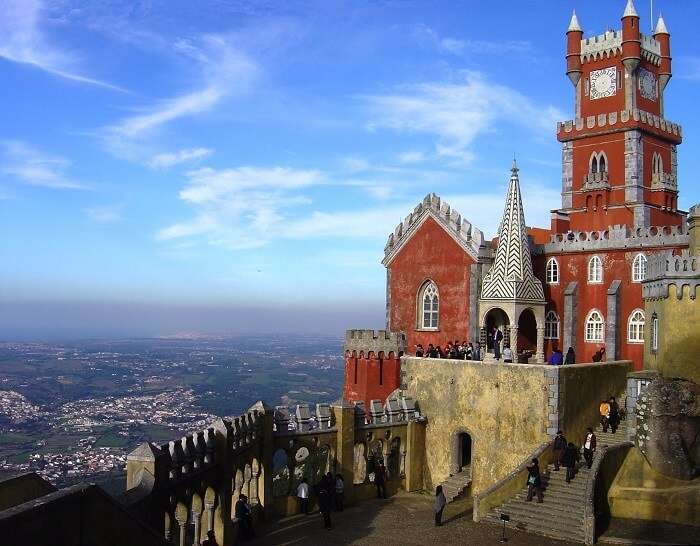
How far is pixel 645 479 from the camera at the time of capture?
81.6 ft

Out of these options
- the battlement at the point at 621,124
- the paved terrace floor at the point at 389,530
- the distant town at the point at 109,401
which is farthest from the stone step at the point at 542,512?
the battlement at the point at 621,124

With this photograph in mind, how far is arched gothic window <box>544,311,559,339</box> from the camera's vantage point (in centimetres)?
3459

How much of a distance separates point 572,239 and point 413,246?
7328mm

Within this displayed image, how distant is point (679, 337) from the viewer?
2573cm

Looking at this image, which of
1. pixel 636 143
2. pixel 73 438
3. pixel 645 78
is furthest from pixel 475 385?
pixel 73 438

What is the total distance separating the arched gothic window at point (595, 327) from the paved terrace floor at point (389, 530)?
9.94m

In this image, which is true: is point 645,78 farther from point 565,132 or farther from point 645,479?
point 645,479

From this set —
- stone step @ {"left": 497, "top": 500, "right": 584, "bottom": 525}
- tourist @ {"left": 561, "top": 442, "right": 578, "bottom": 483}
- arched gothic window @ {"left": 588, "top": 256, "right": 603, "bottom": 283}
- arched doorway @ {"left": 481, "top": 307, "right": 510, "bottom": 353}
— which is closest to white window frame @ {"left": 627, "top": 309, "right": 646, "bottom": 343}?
arched gothic window @ {"left": 588, "top": 256, "right": 603, "bottom": 283}

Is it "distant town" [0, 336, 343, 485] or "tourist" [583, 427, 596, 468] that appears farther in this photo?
"distant town" [0, 336, 343, 485]

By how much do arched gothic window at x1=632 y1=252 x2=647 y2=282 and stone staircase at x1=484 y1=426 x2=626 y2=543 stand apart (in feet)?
28.9

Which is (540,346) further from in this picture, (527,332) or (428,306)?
(428,306)

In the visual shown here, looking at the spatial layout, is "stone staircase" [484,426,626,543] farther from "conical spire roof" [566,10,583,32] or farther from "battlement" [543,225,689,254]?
"conical spire roof" [566,10,583,32]

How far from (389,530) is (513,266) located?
12.9 m

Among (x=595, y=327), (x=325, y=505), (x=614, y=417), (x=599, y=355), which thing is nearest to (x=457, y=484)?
(x=614, y=417)
